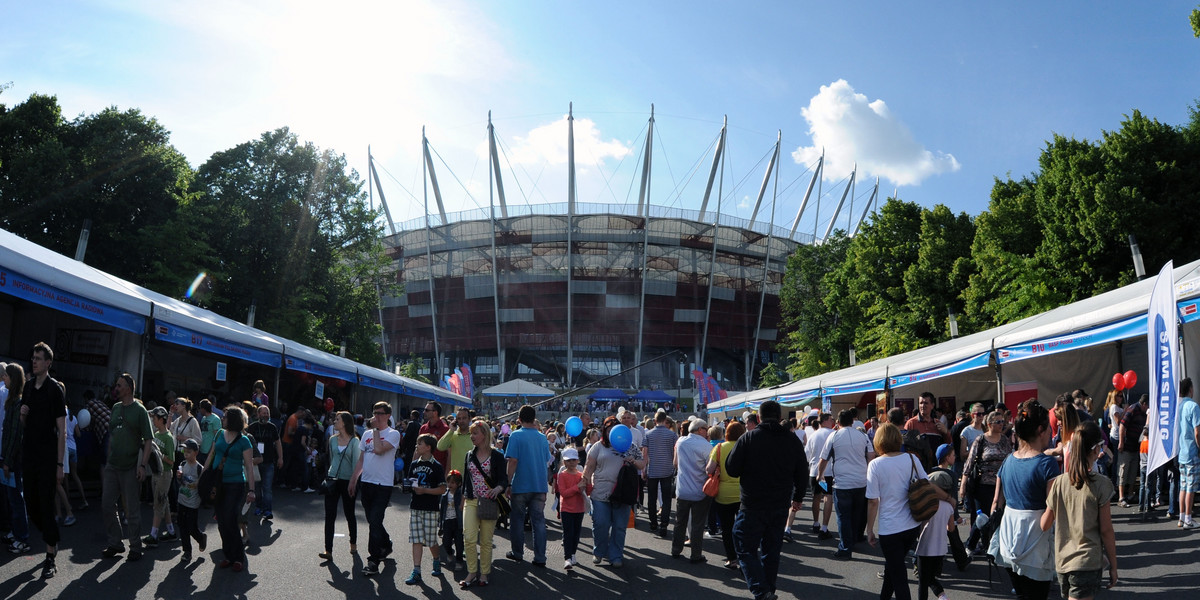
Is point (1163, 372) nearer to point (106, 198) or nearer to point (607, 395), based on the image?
point (106, 198)

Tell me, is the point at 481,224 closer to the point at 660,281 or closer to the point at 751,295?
the point at 660,281

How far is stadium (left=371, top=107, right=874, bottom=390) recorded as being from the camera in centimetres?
6819

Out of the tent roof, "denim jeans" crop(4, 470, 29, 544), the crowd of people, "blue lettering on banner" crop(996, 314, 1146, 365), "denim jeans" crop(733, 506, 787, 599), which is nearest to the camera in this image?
the crowd of people

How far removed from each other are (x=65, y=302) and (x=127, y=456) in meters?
3.56

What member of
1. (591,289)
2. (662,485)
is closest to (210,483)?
(662,485)

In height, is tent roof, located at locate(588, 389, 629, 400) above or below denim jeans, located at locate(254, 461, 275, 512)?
above

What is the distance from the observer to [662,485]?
10.9 meters

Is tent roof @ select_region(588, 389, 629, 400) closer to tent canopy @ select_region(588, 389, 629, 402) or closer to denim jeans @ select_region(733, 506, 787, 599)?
tent canopy @ select_region(588, 389, 629, 402)

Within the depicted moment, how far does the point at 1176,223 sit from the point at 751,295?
49.7 metres

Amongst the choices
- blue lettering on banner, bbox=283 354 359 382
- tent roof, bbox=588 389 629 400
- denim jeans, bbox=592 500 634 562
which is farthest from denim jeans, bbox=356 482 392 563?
tent roof, bbox=588 389 629 400

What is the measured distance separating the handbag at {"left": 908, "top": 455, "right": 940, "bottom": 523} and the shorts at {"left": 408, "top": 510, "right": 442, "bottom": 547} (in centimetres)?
437

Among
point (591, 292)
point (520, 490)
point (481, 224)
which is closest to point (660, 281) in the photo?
point (591, 292)

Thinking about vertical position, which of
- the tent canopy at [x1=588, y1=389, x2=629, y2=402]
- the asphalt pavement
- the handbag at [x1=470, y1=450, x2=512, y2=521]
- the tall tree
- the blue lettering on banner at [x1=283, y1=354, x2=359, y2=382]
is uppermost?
the tall tree

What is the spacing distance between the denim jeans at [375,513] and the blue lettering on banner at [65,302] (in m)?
4.94
